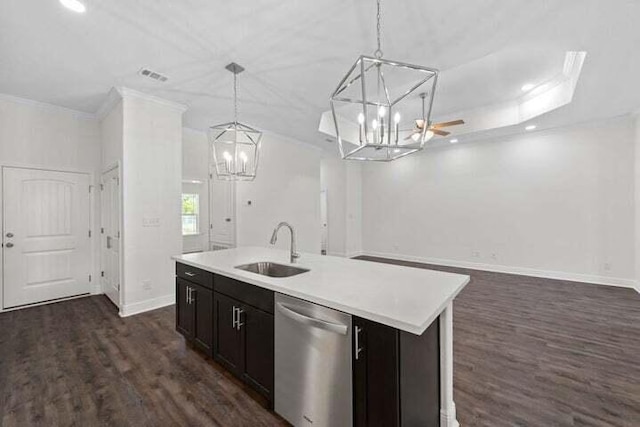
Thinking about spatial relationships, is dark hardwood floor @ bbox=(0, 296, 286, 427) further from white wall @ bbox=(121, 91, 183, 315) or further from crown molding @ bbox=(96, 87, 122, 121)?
crown molding @ bbox=(96, 87, 122, 121)

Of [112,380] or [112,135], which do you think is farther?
[112,135]

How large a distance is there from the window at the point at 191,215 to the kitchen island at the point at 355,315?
13.0 ft

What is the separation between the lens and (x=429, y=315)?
125 centimetres

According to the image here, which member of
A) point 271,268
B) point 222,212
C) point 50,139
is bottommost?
point 271,268

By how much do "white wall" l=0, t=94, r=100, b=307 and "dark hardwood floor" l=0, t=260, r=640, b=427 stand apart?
6.52ft

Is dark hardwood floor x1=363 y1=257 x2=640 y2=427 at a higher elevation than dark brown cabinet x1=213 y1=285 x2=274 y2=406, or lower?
lower

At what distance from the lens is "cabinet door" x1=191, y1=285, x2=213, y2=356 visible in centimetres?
239

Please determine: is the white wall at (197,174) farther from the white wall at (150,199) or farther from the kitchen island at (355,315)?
the kitchen island at (355,315)

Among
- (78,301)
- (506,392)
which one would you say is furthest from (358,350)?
(78,301)

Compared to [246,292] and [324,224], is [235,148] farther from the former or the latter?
[324,224]

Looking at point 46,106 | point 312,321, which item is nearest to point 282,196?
point 46,106

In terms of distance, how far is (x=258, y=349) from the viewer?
6.30 ft

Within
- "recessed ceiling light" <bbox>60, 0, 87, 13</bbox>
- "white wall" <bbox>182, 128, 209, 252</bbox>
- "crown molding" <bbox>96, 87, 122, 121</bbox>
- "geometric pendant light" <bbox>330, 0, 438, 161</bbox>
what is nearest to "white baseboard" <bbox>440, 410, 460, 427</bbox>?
"geometric pendant light" <bbox>330, 0, 438, 161</bbox>

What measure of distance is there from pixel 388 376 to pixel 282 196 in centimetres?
511
